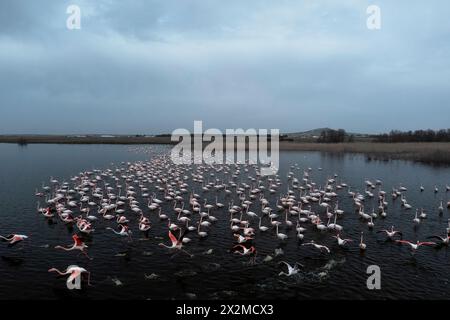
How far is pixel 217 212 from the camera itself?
31297 millimetres

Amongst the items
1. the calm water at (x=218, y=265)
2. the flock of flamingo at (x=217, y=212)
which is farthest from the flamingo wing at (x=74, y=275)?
the calm water at (x=218, y=265)

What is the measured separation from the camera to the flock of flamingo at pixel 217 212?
23.0 m

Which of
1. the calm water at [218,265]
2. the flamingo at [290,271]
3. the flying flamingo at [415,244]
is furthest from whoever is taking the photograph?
the flying flamingo at [415,244]

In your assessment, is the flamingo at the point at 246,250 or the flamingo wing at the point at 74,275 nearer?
the flamingo wing at the point at 74,275

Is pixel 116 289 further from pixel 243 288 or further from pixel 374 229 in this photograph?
pixel 374 229

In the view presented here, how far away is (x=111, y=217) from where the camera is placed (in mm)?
28094

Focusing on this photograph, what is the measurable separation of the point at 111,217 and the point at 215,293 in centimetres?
1363

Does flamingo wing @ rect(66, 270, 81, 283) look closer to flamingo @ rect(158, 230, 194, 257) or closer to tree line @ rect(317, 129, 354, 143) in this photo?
flamingo @ rect(158, 230, 194, 257)

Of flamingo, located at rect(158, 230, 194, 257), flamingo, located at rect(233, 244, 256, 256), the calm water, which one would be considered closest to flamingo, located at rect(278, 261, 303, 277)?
the calm water

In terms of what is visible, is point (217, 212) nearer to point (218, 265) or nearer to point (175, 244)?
point (175, 244)

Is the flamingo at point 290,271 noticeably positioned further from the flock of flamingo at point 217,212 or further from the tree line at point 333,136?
the tree line at point 333,136

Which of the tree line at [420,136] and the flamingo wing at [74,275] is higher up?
the tree line at [420,136]

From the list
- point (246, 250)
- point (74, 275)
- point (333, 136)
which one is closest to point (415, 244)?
point (246, 250)

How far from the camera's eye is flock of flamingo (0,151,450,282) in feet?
75.4
